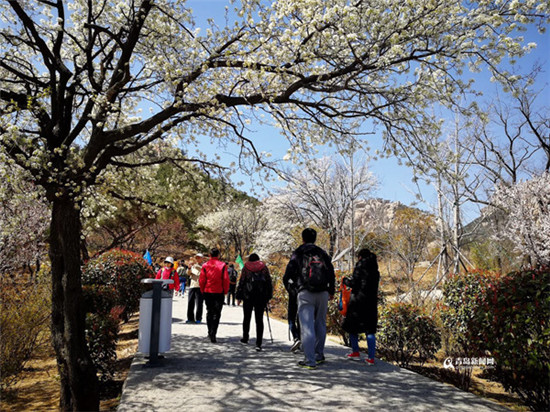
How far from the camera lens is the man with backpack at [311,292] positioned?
5.90m

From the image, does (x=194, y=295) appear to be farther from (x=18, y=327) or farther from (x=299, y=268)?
(x=299, y=268)

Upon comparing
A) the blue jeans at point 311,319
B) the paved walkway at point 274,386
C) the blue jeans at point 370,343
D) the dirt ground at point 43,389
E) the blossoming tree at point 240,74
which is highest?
the blossoming tree at point 240,74

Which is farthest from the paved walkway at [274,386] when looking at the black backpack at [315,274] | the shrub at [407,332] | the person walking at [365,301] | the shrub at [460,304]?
the shrub at [460,304]

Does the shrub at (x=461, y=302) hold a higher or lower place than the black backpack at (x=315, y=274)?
lower

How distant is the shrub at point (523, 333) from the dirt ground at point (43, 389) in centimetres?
516

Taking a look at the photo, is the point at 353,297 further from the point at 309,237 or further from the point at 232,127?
the point at 232,127

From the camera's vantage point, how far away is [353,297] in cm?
651

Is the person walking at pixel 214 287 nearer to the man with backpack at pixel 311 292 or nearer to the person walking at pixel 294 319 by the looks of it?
the person walking at pixel 294 319

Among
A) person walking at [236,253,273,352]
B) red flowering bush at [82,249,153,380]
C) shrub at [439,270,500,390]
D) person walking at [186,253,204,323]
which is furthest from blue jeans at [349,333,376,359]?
person walking at [186,253,204,323]

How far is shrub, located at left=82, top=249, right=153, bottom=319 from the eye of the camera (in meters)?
9.98

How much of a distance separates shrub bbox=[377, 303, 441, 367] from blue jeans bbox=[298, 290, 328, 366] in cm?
202

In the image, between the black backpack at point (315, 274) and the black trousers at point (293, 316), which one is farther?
the black trousers at point (293, 316)

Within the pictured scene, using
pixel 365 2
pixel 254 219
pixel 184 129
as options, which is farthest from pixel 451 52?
pixel 254 219

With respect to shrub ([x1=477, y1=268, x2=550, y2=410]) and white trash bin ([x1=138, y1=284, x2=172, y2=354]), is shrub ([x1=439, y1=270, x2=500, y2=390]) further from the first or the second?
white trash bin ([x1=138, y1=284, x2=172, y2=354])
